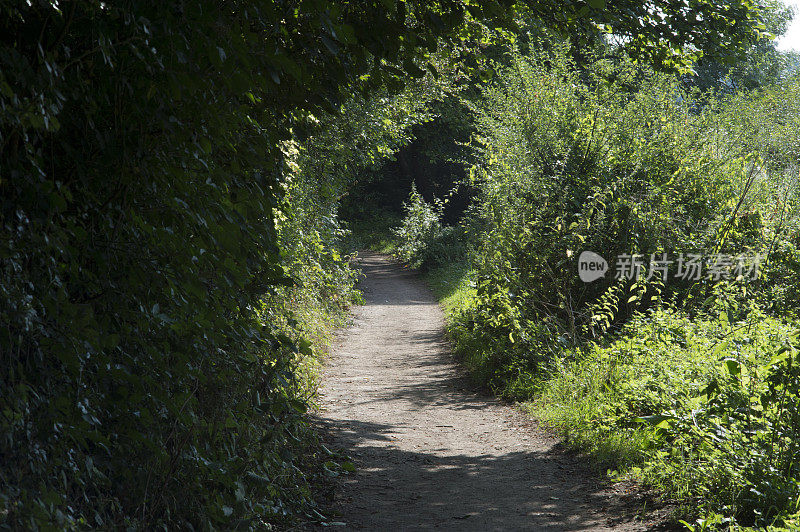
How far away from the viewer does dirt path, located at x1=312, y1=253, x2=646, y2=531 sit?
5191 millimetres

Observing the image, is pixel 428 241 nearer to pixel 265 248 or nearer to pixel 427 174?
pixel 427 174

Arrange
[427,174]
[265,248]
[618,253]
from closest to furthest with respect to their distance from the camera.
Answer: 1. [265,248]
2. [618,253]
3. [427,174]

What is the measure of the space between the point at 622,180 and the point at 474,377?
3.54 meters

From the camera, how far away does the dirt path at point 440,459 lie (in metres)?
5.19

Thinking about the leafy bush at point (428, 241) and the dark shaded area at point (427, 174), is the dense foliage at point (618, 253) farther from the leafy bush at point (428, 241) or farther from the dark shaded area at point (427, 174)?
the dark shaded area at point (427, 174)

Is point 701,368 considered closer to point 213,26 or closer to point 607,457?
point 607,457

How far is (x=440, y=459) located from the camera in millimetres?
6754

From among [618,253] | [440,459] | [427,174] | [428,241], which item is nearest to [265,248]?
[440,459]

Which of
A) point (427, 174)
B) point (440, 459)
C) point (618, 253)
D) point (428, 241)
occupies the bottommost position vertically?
point (440, 459)

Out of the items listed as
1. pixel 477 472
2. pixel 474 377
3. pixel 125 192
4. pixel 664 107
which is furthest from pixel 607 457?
pixel 664 107

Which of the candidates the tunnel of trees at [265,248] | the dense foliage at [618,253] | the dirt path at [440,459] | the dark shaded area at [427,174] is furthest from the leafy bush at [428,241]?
the tunnel of trees at [265,248]

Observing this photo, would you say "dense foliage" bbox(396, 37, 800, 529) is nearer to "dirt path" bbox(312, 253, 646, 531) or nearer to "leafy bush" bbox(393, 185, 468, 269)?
"dirt path" bbox(312, 253, 646, 531)

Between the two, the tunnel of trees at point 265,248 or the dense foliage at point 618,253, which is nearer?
the tunnel of trees at point 265,248

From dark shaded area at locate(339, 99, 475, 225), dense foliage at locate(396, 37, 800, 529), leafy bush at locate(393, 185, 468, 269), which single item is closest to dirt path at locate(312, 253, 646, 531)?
dense foliage at locate(396, 37, 800, 529)
